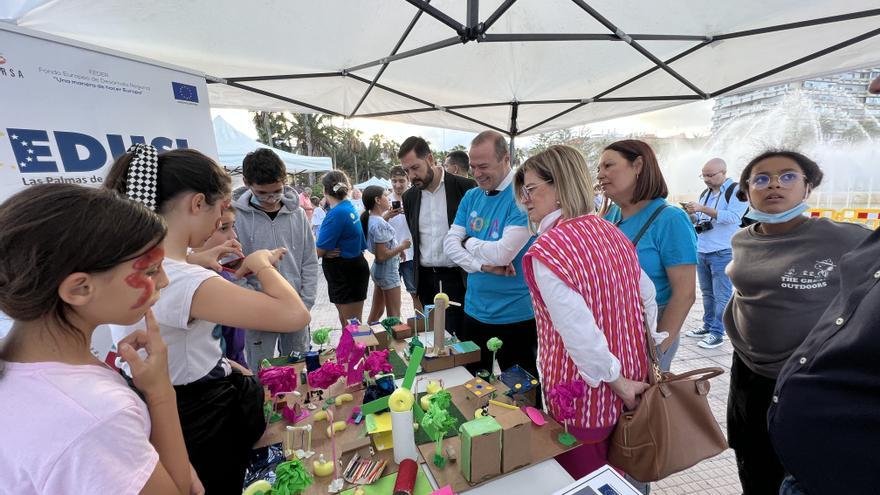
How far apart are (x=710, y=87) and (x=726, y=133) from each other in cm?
2674

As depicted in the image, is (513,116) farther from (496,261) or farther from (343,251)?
(496,261)

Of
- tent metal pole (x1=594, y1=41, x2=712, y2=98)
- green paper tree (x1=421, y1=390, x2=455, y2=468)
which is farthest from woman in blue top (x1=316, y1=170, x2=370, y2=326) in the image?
tent metal pole (x1=594, y1=41, x2=712, y2=98)

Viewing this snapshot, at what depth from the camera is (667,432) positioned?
1.20 metres

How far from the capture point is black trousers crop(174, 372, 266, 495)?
40.8 inches

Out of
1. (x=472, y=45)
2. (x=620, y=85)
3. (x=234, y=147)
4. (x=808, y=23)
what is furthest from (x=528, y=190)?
(x=234, y=147)

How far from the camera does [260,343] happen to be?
266 centimetres

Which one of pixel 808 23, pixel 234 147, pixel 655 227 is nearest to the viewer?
pixel 655 227

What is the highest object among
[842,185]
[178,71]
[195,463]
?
[178,71]

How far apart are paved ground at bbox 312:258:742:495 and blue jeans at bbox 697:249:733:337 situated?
246mm

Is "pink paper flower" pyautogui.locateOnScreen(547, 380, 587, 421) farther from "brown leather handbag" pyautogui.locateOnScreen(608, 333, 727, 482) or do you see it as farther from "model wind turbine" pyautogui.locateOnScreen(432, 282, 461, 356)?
"model wind turbine" pyautogui.locateOnScreen(432, 282, 461, 356)

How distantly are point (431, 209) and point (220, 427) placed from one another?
7.44 ft

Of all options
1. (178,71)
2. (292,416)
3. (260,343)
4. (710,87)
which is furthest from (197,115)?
(710,87)

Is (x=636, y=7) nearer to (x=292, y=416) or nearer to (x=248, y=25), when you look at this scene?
(x=248, y=25)

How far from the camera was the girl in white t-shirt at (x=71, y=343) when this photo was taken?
0.59 m
